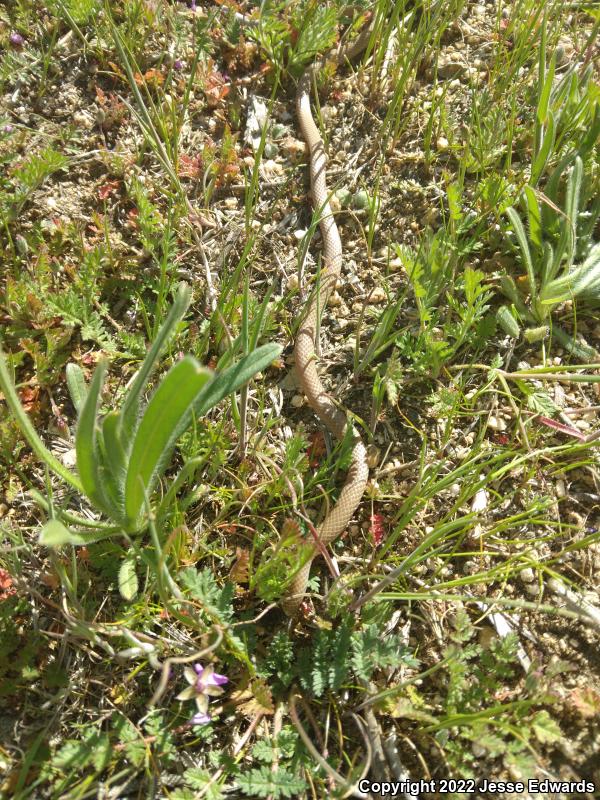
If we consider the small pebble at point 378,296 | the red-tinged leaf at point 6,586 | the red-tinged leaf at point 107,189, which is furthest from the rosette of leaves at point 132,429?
the red-tinged leaf at point 107,189

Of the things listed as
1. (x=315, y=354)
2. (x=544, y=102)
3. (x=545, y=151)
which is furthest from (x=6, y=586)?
(x=544, y=102)

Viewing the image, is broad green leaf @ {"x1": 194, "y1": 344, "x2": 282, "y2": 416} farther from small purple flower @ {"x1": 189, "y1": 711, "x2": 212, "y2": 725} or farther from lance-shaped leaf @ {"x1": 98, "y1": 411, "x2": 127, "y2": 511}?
small purple flower @ {"x1": 189, "y1": 711, "x2": 212, "y2": 725}

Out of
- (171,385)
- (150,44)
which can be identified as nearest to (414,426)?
(171,385)

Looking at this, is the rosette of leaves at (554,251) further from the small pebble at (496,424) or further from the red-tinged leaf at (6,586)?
the red-tinged leaf at (6,586)

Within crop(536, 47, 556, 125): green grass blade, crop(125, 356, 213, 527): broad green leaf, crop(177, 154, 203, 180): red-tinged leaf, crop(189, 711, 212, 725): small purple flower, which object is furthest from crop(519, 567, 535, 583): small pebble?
crop(177, 154, 203, 180): red-tinged leaf

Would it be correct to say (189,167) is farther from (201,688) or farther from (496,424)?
(201,688)

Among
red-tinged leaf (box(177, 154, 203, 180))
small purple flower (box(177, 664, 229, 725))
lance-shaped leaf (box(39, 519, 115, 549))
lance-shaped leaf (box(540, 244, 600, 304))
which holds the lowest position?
small purple flower (box(177, 664, 229, 725))
